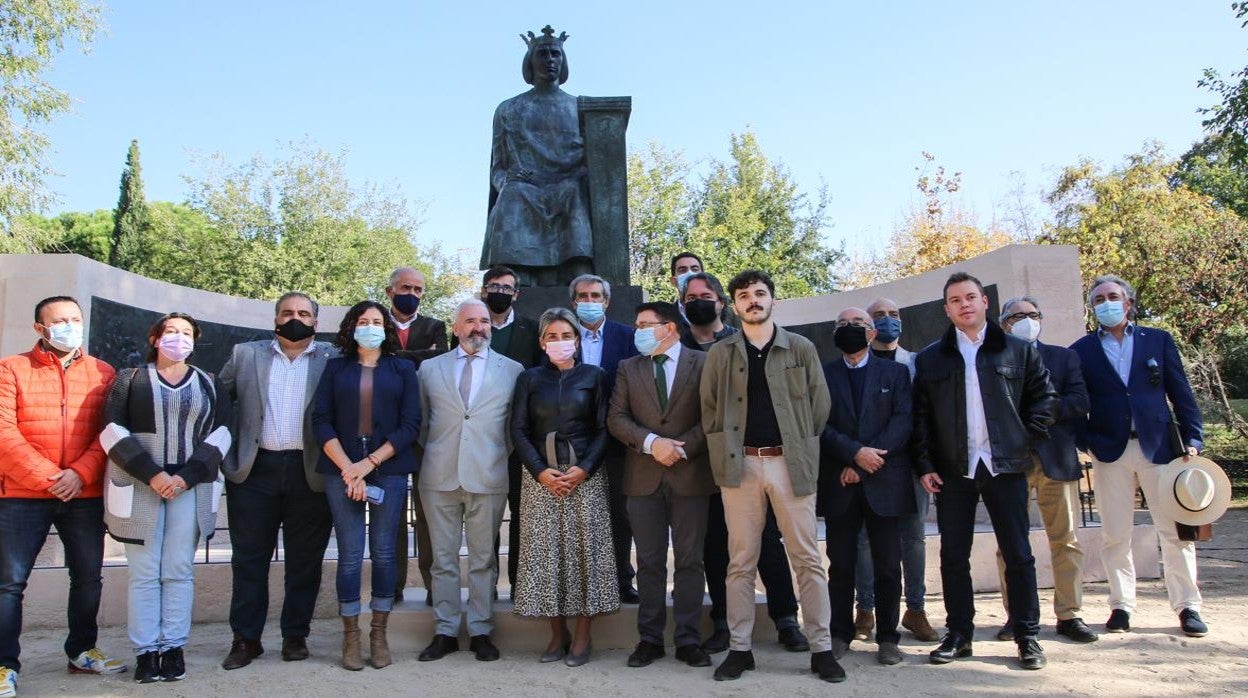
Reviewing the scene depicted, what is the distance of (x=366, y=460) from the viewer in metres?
4.37

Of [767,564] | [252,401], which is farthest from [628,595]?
[252,401]

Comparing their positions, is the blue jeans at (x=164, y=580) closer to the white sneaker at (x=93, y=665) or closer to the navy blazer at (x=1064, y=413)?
the white sneaker at (x=93, y=665)

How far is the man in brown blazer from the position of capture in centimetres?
438

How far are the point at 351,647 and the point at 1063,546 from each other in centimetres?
385

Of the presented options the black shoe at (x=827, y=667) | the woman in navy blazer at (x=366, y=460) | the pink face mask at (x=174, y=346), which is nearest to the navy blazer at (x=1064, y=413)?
the black shoe at (x=827, y=667)

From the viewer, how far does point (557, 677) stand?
4.22 metres

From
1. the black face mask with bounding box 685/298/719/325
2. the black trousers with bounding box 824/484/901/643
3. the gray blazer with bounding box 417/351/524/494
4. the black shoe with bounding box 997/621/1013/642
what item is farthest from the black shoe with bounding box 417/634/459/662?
the black shoe with bounding box 997/621/1013/642

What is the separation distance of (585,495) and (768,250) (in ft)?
100

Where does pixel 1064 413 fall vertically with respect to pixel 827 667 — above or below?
above

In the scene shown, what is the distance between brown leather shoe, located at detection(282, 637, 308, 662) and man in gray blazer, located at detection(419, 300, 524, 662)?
64 cm

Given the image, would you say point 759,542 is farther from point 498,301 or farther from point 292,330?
point 292,330

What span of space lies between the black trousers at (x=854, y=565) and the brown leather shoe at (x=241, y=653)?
9.62ft

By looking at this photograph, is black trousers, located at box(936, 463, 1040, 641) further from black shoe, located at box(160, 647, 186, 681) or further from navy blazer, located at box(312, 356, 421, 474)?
black shoe, located at box(160, 647, 186, 681)

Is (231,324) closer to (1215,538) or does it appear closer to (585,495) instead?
(585,495)
